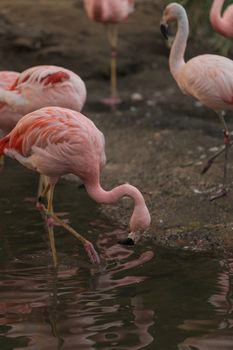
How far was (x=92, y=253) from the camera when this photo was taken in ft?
17.3

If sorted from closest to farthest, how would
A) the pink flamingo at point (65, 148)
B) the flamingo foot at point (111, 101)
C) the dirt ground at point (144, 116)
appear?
the pink flamingo at point (65, 148) → the dirt ground at point (144, 116) → the flamingo foot at point (111, 101)

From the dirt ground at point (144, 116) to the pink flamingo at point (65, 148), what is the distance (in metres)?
0.71

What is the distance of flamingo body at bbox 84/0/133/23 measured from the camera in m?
9.40

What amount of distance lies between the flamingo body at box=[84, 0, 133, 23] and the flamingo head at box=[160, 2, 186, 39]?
2.70 meters

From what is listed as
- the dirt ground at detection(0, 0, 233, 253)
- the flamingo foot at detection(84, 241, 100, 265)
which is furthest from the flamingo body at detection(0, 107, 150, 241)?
the dirt ground at detection(0, 0, 233, 253)

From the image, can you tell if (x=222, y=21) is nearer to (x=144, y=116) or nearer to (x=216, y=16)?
(x=216, y=16)

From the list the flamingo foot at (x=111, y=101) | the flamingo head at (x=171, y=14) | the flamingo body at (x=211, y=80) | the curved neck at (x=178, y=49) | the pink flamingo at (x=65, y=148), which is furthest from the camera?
the flamingo foot at (x=111, y=101)

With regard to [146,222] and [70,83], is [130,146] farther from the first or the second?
[146,222]

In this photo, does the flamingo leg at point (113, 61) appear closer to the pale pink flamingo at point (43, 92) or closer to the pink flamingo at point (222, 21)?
the pink flamingo at point (222, 21)

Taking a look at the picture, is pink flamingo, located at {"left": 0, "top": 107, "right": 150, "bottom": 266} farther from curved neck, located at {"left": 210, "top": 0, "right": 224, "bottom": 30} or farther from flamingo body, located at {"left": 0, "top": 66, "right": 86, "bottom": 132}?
curved neck, located at {"left": 210, "top": 0, "right": 224, "bottom": 30}

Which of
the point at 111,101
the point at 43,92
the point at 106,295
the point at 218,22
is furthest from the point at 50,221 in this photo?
the point at 111,101

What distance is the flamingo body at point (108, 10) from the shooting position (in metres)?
9.40

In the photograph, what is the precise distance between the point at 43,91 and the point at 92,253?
150 cm

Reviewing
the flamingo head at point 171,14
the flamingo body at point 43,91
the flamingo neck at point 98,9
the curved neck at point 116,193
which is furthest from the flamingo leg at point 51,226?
the flamingo neck at point 98,9
